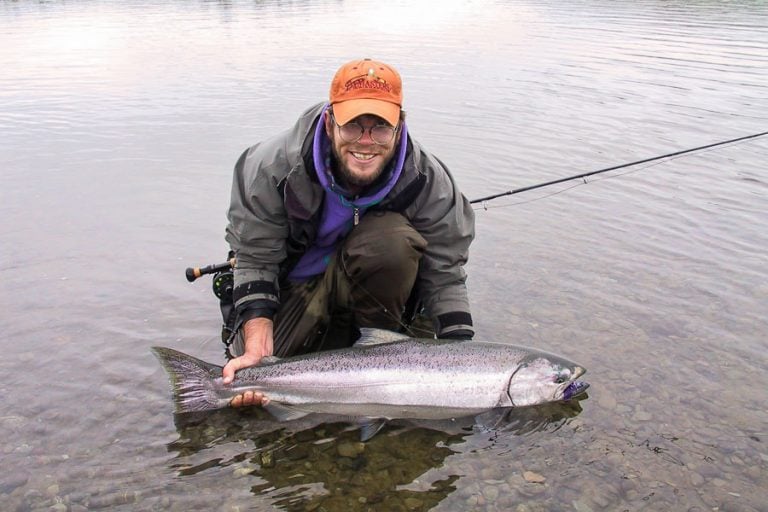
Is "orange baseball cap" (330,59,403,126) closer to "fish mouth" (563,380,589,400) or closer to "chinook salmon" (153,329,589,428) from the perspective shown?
"chinook salmon" (153,329,589,428)

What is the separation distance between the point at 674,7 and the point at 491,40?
20290 millimetres

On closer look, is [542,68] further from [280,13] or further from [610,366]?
[280,13]

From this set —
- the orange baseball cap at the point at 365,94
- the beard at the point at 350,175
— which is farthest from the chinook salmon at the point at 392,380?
the orange baseball cap at the point at 365,94

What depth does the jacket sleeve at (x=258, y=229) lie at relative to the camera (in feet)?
13.5

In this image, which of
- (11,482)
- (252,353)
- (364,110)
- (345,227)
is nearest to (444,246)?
(345,227)

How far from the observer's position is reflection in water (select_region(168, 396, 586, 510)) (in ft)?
11.7

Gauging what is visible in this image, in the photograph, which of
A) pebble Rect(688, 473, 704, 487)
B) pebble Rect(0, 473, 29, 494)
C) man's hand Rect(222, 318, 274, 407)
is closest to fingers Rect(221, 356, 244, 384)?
man's hand Rect(222, 318, 274, 407)

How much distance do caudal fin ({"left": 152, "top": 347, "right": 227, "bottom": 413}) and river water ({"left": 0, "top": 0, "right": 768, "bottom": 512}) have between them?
0.70ft

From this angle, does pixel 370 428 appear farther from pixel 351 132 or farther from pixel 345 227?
pixel 351 132

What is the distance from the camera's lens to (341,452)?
388cm

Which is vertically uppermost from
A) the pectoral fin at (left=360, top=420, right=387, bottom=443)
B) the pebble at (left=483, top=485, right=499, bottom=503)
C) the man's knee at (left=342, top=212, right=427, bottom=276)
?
the man's knee at (left=342, top=212, right=427, bottom=276)

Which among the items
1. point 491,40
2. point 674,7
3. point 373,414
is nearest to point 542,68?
point 491,40

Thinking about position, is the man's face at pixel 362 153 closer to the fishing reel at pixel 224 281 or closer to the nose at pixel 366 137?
the nose at pixel 366 137

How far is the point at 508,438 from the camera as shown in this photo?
13.1ft
